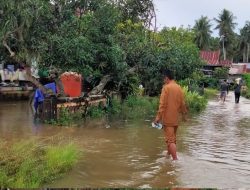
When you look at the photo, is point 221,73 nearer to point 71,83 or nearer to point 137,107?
point 137,107

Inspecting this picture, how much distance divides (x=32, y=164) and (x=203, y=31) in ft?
217

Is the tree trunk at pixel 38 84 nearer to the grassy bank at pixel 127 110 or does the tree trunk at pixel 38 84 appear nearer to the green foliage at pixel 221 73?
the grassy bank at pixel 127 110

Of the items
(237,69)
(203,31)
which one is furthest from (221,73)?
(203,31)

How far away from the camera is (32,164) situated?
693 cm

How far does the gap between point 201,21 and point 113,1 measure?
57.3 m

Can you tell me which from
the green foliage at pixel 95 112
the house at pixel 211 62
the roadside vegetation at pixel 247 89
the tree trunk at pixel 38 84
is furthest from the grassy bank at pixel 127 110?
the house at pixel 211 62

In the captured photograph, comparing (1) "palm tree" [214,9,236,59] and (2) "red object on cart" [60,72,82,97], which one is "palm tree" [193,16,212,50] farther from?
(2) "red object on cart" [60,72,82,97]

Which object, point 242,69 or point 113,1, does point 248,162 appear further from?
point 242,69

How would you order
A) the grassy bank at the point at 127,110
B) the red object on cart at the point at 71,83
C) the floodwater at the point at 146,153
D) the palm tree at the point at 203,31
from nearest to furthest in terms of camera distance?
the floodwater at the point at 146,153, the grassy bank at the point at 127,110, the red object on cart at the point at 71,83, the palm tree at the point at 203,31

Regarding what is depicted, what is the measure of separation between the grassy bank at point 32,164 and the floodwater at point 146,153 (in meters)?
0.20

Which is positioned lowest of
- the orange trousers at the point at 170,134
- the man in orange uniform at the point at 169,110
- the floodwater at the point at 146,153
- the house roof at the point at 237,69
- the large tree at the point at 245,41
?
the floodwater at the point at 146,153

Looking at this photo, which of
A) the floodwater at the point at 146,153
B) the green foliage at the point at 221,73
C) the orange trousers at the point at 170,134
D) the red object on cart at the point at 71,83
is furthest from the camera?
the green foliage at the point at 221,73

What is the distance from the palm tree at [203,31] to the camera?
70812mm

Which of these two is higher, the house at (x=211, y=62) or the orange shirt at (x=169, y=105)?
the house at (x=211, y=62)
